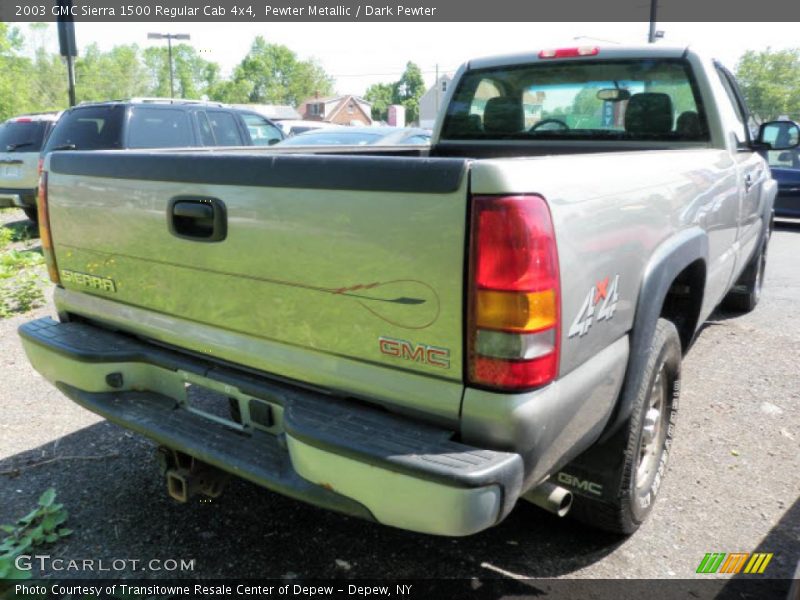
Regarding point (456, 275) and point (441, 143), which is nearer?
point (456, 275)

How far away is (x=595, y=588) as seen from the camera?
2475mm

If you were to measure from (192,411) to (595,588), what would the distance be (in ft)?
5.43

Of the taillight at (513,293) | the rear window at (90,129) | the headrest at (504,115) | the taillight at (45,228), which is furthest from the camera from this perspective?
the rear window at (90,129)

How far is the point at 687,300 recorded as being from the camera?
3.23m

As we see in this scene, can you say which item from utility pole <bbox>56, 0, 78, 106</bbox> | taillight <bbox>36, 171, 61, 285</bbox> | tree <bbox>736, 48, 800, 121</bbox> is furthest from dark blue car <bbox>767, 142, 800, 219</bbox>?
tree <bbox>736, 48, 800, 121</bbox>

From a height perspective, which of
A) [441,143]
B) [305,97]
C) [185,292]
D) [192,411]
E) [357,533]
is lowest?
[357,533]

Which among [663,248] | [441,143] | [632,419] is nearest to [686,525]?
[632,419]

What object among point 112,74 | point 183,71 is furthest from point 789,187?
point 183,71

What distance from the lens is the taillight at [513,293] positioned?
1.75 m

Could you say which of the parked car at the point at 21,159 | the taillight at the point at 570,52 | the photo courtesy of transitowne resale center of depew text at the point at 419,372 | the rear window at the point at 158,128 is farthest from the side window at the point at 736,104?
the parked car at the point at 21,159

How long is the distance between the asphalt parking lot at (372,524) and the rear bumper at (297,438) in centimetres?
65

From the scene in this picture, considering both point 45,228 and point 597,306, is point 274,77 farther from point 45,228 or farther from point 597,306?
point 597,306

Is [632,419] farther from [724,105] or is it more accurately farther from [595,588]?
[724,105]

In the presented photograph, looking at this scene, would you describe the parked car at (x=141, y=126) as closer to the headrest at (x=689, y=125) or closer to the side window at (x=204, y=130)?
the side window at (x=204, y=130)
